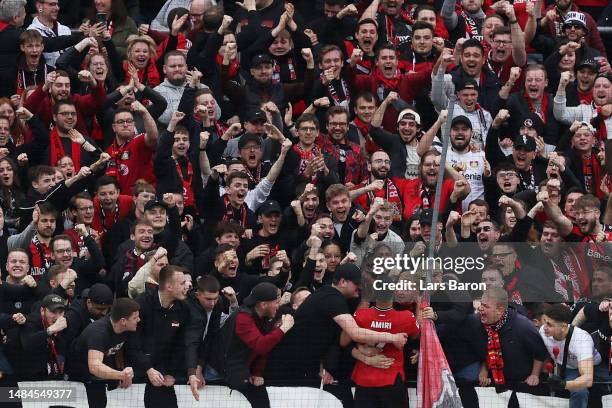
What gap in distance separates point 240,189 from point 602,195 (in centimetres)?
386

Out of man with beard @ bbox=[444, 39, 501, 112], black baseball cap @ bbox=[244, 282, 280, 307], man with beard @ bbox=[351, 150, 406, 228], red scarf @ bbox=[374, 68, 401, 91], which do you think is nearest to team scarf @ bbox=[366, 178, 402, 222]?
man with beard @ bbox=[351, 150, 406, 228]

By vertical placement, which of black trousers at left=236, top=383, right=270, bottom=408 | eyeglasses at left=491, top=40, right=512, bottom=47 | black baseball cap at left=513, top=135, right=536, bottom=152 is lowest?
black trousers at left=236, top=383, right=270, bottom=408

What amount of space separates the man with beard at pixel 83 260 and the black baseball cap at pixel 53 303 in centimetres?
98

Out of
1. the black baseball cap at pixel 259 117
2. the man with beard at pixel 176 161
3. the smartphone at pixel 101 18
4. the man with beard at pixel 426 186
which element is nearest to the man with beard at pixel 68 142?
the man with beard at pixel 176 161

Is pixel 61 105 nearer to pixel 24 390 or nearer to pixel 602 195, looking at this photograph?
pixel 24 390

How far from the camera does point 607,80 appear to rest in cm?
1928

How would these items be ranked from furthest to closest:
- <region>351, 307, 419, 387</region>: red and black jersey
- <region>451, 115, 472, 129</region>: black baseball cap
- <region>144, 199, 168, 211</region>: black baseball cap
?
<region>451, 115, 472, 129</region>: black baseball cap → <region>144, 199, 168, 211</region>: black baseball cap → <region>351, 307, 419, 387</region>: red and black jersey

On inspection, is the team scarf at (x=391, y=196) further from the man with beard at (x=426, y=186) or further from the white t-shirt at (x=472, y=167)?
the white t-shirt at (x=472, y=167)

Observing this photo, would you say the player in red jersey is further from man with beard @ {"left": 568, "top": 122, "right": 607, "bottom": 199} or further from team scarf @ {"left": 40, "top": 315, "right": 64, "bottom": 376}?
man with beard @ {"left": 568, "top": 122, "right": 607, "bottom": 199}

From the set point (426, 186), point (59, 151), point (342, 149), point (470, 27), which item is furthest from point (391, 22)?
point (59, 151)

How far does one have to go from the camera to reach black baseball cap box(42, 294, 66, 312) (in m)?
15.0

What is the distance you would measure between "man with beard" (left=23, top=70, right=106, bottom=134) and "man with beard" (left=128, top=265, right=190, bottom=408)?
3.53 meters

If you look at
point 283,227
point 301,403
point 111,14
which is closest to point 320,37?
point 111,14

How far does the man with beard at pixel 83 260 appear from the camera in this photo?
52.7ft
